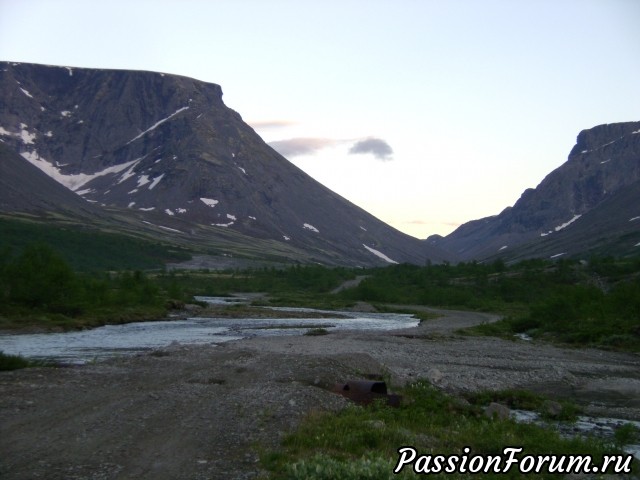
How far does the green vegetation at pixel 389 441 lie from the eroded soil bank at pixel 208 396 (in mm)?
968

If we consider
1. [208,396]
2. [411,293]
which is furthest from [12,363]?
[411,293]

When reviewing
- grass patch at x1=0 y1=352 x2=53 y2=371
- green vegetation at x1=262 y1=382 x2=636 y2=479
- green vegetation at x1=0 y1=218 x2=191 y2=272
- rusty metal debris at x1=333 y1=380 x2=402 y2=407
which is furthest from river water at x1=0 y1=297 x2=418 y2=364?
green vegetation at x1=0 y1=218 x2=191 y2=272

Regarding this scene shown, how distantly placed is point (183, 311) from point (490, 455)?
7123cm

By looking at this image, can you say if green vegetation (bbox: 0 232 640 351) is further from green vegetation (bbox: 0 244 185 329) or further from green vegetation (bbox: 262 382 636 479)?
green vegetation (bbox: 262 382 636 479)

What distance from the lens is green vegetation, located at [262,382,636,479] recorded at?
1411 cm

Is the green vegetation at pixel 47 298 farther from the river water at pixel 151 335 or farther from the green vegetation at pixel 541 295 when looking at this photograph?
the green vegetation at pixel 541 295

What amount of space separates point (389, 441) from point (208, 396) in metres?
8.63

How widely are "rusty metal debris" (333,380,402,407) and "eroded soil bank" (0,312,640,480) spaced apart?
66 centimetres

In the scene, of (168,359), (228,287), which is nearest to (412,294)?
(228,287)

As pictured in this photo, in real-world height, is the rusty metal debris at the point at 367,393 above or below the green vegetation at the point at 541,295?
below

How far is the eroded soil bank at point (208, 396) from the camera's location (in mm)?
16734

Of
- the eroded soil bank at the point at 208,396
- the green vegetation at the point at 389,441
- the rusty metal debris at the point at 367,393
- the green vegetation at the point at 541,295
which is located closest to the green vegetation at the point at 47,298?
the eroded soil bank at the point at 208,396

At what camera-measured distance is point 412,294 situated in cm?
12494

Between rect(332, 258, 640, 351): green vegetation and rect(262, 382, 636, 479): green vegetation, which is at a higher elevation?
rect(332, 258, 640, 351): green vegetation
